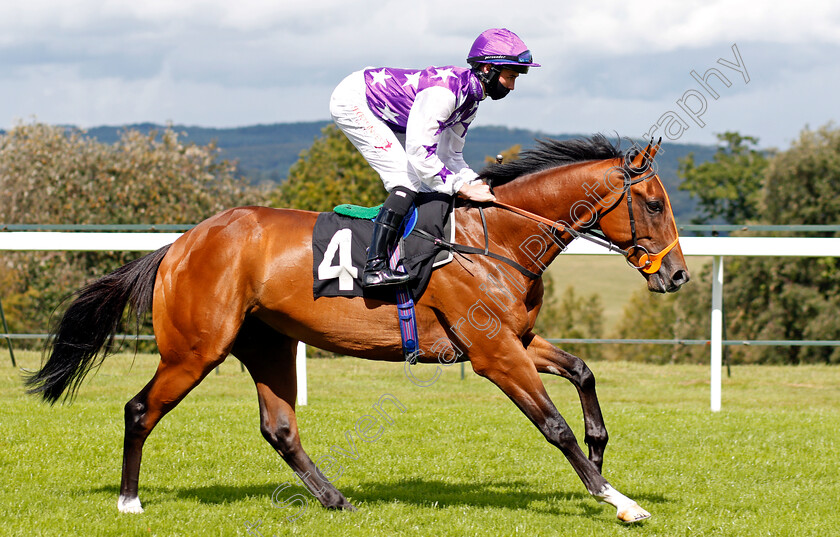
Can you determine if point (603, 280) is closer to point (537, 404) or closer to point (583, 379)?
point (583, 379)

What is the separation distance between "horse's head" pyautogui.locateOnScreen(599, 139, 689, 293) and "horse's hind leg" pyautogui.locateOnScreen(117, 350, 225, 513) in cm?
225

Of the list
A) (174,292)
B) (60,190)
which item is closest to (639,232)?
(174,292)

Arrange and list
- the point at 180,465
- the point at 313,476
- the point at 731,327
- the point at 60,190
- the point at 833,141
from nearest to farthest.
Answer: the point at 313,476
the point at 180,465
the point at 60,190
the point at 731,327
the point at 833,141

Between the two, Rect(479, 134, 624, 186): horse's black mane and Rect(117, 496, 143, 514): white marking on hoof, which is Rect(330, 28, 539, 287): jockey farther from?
Rect(117, 496, 143, 514): white marking on hoof

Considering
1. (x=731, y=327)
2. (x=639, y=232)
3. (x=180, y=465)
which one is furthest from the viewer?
(x=731, y=327)

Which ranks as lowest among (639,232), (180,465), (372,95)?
(180,465)

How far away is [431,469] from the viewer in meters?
5.61

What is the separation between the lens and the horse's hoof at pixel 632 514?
13.7ft

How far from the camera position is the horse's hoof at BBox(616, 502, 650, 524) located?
164 inches

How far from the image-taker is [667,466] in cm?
564

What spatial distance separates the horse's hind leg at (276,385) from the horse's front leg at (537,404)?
3.99 ft

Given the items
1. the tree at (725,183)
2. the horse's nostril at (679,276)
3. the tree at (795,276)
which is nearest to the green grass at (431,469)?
the horse's nostril at (679,276)

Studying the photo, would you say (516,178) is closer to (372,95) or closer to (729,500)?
(372,95)

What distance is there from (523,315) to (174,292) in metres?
1.87
